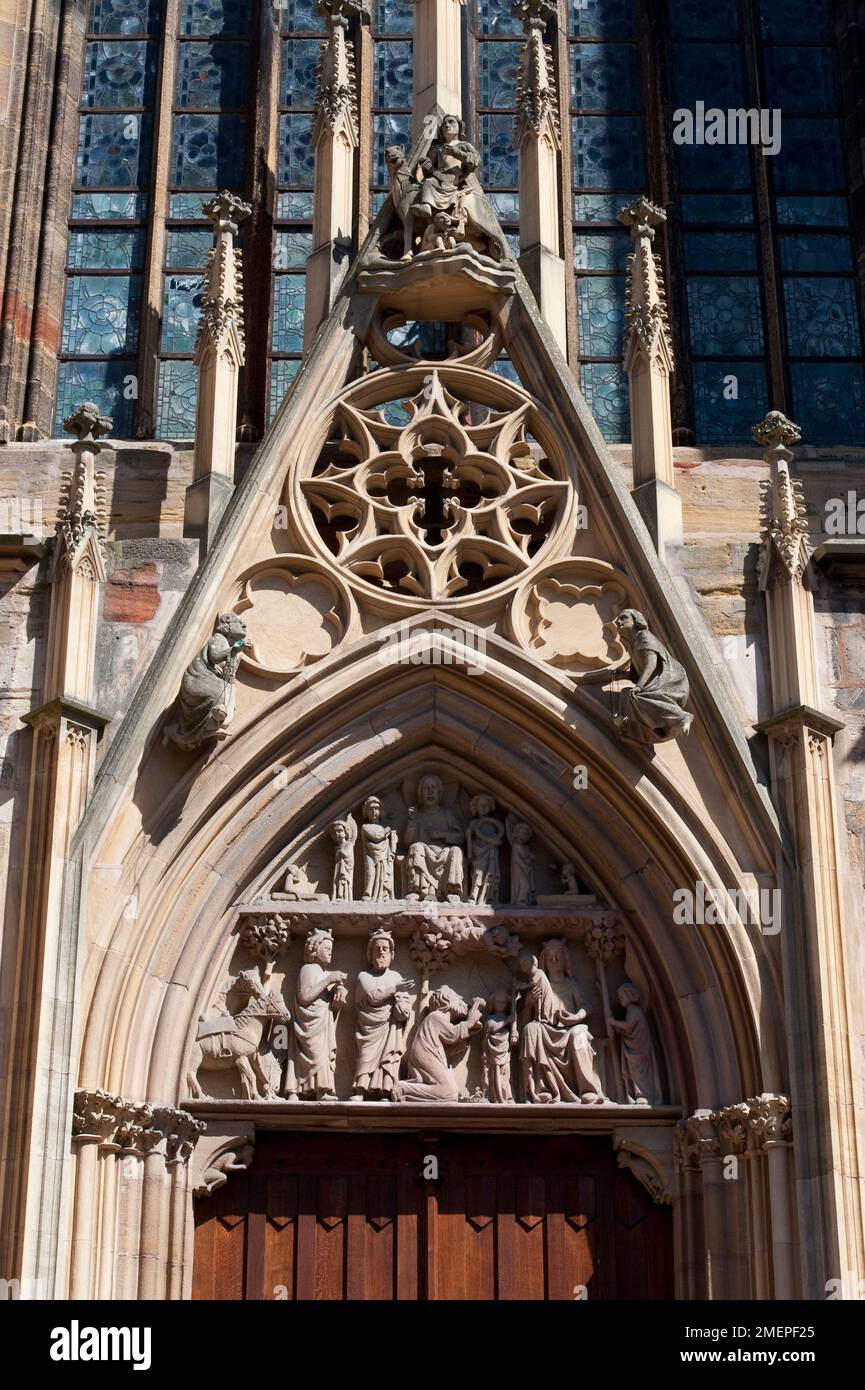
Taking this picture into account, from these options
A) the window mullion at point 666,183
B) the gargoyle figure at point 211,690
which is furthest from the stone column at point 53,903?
the window mullion at point 666,183

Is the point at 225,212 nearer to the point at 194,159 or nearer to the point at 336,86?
the point at 336,86

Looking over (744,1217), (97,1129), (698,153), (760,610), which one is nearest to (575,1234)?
(744,1217)

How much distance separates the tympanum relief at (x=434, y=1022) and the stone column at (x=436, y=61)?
5065mm

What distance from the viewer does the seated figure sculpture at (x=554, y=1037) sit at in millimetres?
12969

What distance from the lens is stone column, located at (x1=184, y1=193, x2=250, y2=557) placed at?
13.9m

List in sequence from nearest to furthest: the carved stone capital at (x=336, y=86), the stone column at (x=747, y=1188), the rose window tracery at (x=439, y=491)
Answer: the stone column at (x=747, y=1188) → the rose window tracery at (x=439, y=491) → the carved stone capital at (x=336, y=86)

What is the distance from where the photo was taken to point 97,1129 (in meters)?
12.3

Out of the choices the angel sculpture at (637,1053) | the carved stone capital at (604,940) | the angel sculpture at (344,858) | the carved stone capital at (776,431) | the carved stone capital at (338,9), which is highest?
the carved stone capital at (338,9)

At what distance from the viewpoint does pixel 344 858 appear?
13.4 meters

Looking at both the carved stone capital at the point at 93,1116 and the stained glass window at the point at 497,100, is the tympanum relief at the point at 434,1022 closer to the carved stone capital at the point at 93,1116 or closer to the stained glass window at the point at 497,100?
the carved stone capital at the point at 93,1116

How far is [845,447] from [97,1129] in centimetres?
652

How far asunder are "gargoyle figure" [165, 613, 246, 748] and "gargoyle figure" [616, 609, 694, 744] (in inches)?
78.8

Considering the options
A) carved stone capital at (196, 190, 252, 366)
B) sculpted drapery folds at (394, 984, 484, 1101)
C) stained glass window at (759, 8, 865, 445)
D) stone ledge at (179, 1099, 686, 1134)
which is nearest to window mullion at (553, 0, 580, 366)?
stained glass window at (759, 8, 865, 445)
